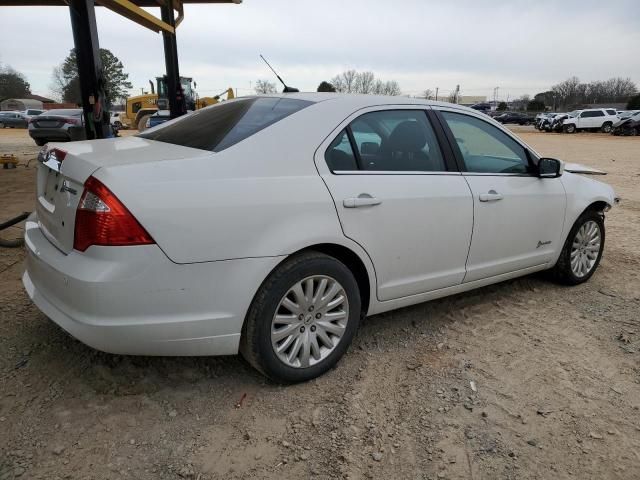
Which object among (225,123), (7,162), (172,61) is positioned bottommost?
(7,162)

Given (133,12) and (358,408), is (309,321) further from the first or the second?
(133,12)

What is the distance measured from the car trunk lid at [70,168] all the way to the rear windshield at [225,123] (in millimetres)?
121

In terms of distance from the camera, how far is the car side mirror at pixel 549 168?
3.87m

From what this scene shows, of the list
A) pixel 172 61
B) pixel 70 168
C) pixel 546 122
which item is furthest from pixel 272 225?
pixel 546 122

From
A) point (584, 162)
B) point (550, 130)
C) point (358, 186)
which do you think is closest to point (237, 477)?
point (358, 186)

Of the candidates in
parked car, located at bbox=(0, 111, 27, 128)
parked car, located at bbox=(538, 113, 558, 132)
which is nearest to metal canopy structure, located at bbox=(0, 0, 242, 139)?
parked car, located at bbox=(0, 111, 27, 128)

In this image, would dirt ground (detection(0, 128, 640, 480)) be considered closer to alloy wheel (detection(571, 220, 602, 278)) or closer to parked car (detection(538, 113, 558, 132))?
alloy wheel (detection(571, 220, 602, 278))

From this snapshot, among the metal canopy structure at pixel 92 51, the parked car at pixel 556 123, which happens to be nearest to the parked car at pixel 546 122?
the parked car at pixel 556 123

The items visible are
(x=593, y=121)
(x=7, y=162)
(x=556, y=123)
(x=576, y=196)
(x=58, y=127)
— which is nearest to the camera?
(x=576, y=196)

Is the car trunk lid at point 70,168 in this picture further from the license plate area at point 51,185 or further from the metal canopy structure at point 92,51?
the metal canopy structure at point 92,51

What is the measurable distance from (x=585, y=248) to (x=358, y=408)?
296 cm

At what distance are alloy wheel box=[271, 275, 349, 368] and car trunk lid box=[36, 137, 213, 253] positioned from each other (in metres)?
0.88

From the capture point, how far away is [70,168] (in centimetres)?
246

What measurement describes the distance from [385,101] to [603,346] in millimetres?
2184
